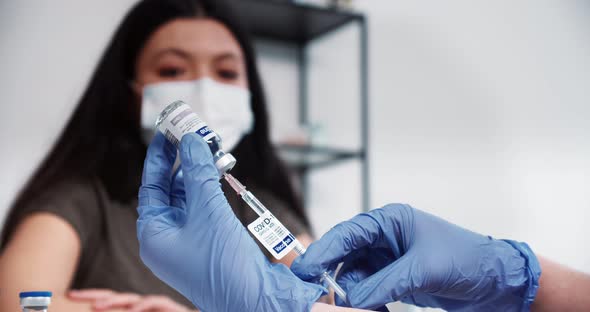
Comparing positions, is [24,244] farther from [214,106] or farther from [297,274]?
[297,274]

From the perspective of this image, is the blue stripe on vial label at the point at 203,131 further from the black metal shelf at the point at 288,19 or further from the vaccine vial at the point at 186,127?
the black metal shelf at the point at 288,19

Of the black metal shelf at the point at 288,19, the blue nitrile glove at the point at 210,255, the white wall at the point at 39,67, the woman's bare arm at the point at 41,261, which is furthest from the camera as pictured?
the black metal shelf at the point at 288,19

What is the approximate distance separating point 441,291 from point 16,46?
54.5 inches

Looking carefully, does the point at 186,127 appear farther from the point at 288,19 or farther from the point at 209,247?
the point at 288,19

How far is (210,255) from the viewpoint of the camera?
1.85 ft

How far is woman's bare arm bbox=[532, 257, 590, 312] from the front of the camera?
74cm

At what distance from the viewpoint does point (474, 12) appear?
4.44ft

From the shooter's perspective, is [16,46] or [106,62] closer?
[106,62]

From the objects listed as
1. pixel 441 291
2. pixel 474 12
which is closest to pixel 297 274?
pixel 441 291

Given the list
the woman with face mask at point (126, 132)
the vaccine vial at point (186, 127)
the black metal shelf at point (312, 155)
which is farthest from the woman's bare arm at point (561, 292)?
the black metal shelf at point (312, 155)

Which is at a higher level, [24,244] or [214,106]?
[214,106]

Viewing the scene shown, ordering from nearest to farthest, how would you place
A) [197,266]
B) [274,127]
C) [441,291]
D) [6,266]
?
[197,266] < [441,291] < [6,266] < [274,127]

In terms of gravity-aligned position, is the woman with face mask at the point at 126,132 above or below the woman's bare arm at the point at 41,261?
above

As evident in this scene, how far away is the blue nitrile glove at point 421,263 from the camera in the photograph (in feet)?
2.06
